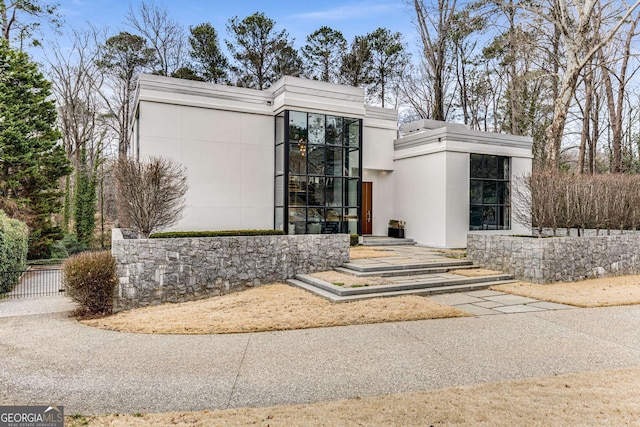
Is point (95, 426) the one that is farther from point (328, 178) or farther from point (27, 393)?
point (328, 178)

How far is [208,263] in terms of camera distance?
8.43 m

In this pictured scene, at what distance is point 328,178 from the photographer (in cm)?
1293

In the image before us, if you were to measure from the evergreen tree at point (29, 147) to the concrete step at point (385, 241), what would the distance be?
12.9 m

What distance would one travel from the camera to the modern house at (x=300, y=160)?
1197 centimetres

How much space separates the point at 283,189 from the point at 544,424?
1019cm

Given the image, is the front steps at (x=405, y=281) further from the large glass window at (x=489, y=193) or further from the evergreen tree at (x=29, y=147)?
the evergreen tree at (x=29, y=147)

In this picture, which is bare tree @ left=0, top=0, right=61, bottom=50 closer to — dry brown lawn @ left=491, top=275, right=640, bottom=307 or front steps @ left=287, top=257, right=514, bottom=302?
front steps @ left=287, top=257, right=514, bottom=302

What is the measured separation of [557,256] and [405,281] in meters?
3.97

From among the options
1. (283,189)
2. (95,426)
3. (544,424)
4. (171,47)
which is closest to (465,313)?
(544,424)

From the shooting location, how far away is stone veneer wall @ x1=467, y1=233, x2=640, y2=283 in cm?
909

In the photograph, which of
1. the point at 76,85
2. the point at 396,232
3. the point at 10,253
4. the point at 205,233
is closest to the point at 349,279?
the point at 205,233

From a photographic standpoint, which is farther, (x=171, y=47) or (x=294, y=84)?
(x=171, y=47)

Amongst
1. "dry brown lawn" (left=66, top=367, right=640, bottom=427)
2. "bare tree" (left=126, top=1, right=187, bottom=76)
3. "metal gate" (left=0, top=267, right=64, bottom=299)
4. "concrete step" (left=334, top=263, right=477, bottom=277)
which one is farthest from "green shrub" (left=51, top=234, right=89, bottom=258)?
"dry brown lawn" (left=66, top=367, right=640, bottom=427)

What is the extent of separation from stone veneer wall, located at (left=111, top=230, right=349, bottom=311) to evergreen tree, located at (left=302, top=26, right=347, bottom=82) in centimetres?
1561
